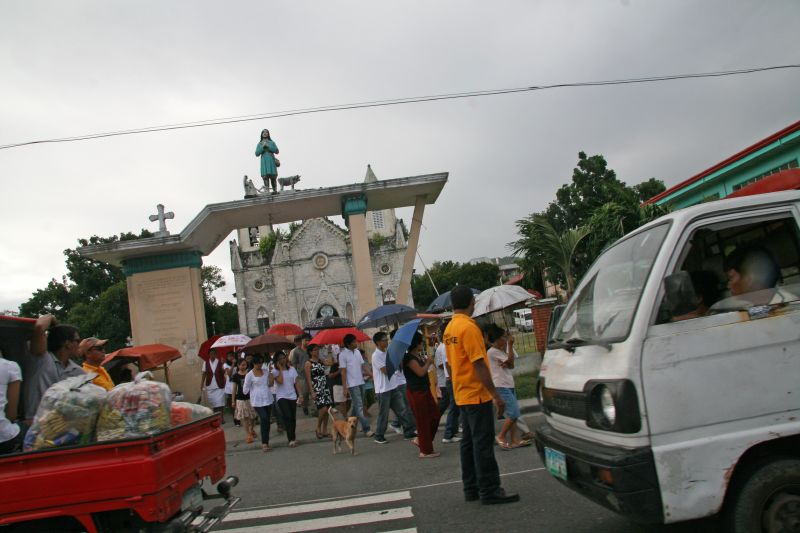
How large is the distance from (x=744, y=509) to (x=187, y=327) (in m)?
14.3

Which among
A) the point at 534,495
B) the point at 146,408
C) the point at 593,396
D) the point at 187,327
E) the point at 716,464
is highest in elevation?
the point at 187,327

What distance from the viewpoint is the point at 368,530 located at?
16.0 feet

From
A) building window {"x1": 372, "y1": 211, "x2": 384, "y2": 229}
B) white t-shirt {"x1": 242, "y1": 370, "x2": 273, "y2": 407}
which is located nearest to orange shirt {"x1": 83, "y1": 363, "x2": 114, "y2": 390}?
white t-shirt {"x1": 242, "y1": 370, "x2": 273, "y2": 407}

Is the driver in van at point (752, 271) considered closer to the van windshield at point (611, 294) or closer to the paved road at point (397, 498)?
the van windshield at point (611, 294)

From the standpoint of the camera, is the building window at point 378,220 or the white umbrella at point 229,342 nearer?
the white umbrella at point 229,342

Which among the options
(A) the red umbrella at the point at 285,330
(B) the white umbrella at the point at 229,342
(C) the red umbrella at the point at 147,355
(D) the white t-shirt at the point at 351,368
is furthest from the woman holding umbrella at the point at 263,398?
(A) the red umbrella at the point at 285,330

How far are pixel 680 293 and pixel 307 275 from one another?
160 feet

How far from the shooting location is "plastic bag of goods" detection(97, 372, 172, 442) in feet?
12.6

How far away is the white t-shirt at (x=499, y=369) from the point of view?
7496mm

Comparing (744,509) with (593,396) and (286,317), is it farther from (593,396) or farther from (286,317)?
(286,317)

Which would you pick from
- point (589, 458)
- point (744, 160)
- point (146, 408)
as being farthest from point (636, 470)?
point (744, 160)

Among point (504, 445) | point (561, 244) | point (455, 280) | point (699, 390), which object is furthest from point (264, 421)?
point (455, 280)

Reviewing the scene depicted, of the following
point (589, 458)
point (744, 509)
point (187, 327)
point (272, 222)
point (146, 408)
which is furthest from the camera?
point (272, 222)

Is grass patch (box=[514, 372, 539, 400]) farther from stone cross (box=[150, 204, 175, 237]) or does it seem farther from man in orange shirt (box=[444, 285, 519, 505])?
stone cross (box=[150, 204, 175, 237])
